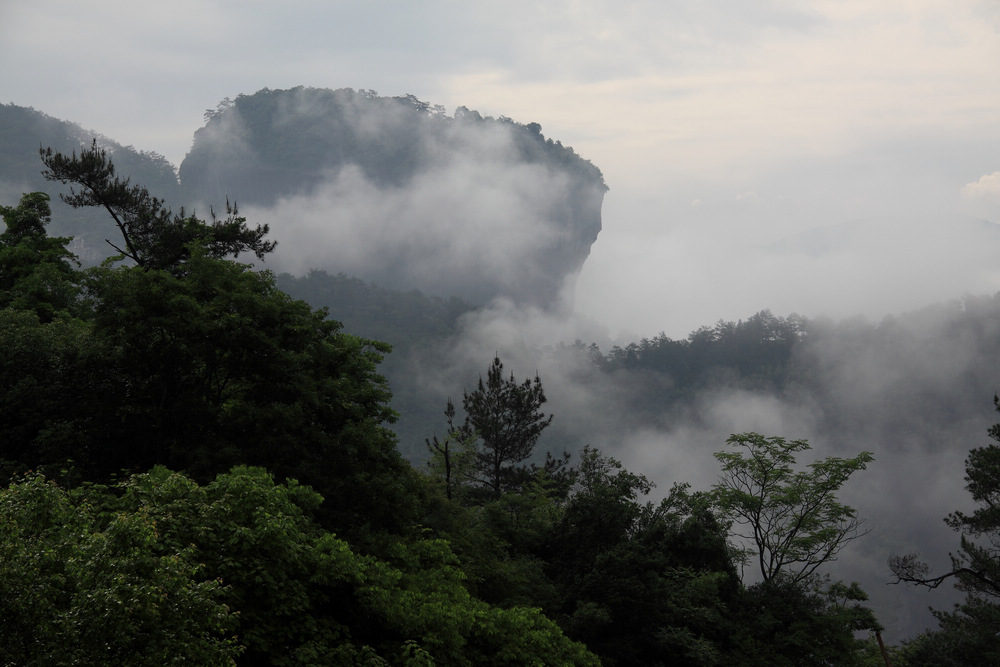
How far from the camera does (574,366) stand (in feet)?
439

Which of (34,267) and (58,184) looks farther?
(58,184)

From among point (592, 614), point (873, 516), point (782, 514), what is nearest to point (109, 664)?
point (592, 614)

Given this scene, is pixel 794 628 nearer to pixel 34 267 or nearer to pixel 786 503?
pixel 786 503

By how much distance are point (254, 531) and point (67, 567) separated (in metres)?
3.60

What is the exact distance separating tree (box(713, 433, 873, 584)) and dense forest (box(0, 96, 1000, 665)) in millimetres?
133

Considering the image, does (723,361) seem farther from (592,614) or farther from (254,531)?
(254,531)

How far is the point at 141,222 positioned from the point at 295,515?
19765 millimetres

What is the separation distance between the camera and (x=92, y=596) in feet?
18.8

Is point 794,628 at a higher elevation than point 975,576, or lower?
lower

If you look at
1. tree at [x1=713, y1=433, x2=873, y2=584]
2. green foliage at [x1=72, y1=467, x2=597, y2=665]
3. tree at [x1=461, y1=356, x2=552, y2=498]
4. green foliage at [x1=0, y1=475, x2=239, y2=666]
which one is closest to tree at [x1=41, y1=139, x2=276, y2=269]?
tree at [x1=461, y1=356, x2=552, y2=498]

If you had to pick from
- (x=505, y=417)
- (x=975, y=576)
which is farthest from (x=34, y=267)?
(x=975, y=576)

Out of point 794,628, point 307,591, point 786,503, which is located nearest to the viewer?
point 307,591

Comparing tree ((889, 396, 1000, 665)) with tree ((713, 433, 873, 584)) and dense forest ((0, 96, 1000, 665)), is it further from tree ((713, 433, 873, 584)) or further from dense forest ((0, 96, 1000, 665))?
tree ((713, 433, 873, 584))

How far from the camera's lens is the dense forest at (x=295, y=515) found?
6.69 m
